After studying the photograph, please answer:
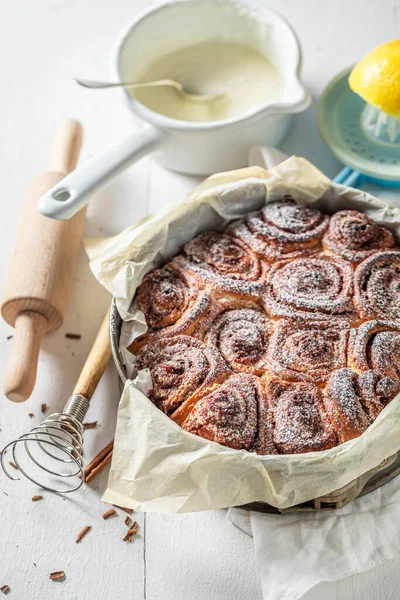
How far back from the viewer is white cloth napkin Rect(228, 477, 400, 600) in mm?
1437

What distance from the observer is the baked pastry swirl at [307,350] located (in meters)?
1.49

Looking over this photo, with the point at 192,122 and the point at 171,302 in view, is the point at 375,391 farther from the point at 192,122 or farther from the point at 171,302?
the point at 192,122

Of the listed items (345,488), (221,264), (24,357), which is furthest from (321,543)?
(24,357)

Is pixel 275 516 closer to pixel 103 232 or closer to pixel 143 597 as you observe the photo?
pixel 143 597

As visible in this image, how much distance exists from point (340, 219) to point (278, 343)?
1.24ft

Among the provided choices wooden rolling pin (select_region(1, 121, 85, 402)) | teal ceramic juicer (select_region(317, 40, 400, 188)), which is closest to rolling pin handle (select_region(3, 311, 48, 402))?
wooden rolling pin (select_region(1, 121, 85, 402))

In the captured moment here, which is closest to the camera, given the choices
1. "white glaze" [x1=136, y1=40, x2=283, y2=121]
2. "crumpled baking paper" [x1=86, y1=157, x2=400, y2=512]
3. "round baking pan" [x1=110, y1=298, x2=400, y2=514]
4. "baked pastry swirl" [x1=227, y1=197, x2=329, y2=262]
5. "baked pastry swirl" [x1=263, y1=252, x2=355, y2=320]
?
"crumpled baking paper" [x1=86, y1=157, x2=400, y2=512]

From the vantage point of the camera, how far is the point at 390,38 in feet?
7.68

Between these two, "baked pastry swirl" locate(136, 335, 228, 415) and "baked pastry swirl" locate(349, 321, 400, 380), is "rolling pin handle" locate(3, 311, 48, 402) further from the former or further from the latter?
"baked pastry swirl" locate(349, 321, 400, 380)

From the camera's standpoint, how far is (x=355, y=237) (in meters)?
1.68

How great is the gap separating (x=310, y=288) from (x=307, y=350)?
0.17m

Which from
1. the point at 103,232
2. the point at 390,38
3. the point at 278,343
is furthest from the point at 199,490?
the point at 390,38

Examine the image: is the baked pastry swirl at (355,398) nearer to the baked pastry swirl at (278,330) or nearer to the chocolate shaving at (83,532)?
the baked pastry swirl at (278,330)

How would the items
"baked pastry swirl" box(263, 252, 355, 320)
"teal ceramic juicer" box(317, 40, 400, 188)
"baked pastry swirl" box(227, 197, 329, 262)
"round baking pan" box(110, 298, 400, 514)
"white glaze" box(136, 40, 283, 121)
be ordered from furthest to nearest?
"white glaze" box(136, 40, 283, 121) < "teal ceramic juicer" box(317, 40, 400, 188) < "baked pastry swirl" box(227, 197, 329, 262) < "baked pastry swirl" box(263, 252, 355, 320) < "round baking pan" box(110, 298, 400, 514)
